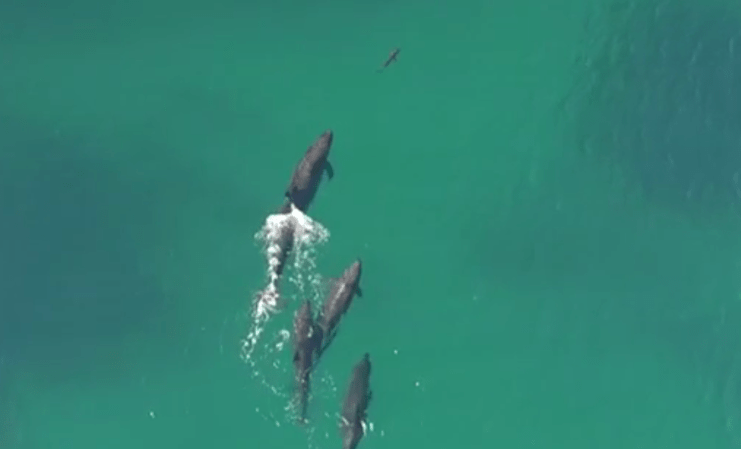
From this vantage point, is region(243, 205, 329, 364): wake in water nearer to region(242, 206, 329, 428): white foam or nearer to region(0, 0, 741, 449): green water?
region(242, 206, 329, 428): white foam

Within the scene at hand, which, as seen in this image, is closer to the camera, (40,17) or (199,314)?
(199,314)

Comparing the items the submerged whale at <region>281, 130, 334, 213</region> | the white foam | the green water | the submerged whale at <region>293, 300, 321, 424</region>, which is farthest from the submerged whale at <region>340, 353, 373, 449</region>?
the submerged whale at <region>281, 130, 334, 213</region>

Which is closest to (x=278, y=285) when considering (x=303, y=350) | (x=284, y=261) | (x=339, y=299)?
(x=284, y=261)

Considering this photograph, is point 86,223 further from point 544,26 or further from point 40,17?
point 544,26

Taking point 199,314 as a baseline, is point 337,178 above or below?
above

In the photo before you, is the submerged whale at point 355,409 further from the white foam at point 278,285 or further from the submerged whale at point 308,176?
the submerged whale at point 308,176

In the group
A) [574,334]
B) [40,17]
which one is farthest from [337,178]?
[40,17]

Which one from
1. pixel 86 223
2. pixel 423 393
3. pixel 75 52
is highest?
pixel 75 52
